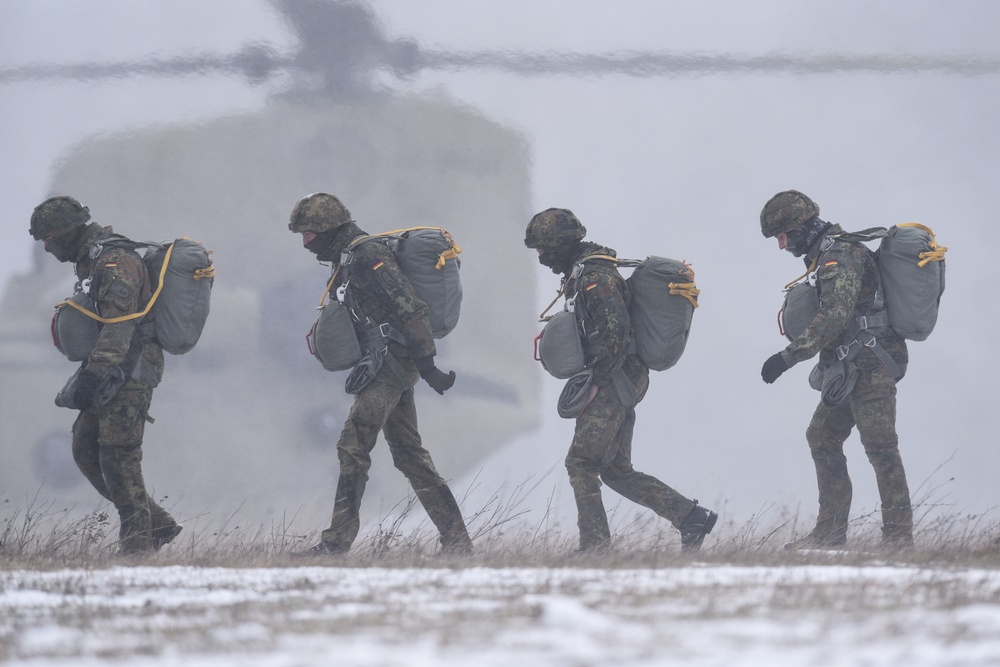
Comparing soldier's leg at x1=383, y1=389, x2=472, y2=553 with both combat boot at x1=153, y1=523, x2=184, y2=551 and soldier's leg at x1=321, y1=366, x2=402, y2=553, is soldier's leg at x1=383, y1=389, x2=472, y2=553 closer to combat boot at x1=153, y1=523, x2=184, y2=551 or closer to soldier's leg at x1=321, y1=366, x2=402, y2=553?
soldier's leg at x1=321, y1=366, x2=402, y2=553

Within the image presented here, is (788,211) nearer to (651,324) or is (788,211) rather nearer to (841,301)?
(841,301)

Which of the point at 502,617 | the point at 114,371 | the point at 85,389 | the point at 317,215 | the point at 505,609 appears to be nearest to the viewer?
the point at 502,617

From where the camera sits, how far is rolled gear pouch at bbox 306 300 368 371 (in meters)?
6.15

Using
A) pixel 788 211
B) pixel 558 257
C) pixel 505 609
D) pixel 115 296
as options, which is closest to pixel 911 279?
pixel 788 211

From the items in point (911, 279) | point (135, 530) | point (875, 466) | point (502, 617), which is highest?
point (911, 279)

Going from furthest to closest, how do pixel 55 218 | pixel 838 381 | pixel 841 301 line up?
pixel 838 381, pixel 841 301, pixel 55 218

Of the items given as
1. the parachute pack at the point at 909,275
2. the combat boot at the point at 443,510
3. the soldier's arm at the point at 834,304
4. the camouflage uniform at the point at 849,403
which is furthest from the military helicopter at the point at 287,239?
the combat boot at the point at 443,510

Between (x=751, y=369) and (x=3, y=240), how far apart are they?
47.5ft

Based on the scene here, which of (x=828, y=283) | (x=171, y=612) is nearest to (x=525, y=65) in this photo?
(x=828, y=283)

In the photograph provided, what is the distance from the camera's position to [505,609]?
12.7 feet

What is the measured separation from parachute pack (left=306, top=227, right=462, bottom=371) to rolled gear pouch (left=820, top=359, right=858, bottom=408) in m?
2.14

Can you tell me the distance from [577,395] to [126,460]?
2.42 meters

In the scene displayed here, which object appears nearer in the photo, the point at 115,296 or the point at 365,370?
the point at 115,296

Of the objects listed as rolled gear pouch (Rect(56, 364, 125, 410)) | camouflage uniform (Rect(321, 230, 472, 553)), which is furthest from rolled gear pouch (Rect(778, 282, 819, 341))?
rolled gear pouch (Rect(56, 364, 125, 410))
